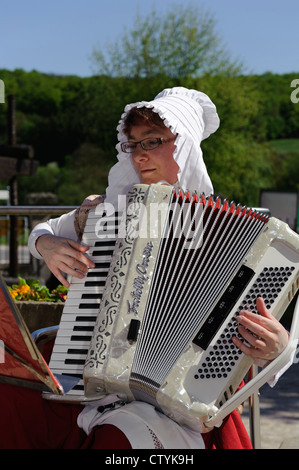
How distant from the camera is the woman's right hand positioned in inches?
72.3

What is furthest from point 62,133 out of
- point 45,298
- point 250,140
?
point 45,298

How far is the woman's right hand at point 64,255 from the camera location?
1.84 metres

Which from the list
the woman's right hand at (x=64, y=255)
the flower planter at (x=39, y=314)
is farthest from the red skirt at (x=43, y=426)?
the flower planter at (x=39, y=314)

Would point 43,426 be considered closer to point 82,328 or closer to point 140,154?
point 82,328

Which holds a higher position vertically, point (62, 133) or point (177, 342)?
point (177, 342)

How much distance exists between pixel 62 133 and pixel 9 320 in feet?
175

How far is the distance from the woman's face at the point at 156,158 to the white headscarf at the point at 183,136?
39mm

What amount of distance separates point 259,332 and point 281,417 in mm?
2443

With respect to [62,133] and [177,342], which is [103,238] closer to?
[177,342]

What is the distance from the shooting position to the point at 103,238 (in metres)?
1.85

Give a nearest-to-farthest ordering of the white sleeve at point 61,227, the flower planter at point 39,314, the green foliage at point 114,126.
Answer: the white sleeve at point 61,227 < the flower planter at point 39,314 < the green foliage at point 114,126

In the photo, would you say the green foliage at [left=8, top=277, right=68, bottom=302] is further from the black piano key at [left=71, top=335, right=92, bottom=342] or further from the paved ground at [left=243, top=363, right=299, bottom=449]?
the black piano key at [left=71, top=335, right=92, bottom=342]

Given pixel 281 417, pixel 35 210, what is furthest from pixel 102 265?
pixel 281 417

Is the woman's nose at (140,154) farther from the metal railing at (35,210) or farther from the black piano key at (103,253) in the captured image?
the metal railing at (35,210)
